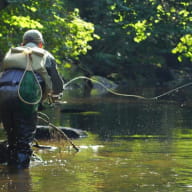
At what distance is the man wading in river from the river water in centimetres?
32

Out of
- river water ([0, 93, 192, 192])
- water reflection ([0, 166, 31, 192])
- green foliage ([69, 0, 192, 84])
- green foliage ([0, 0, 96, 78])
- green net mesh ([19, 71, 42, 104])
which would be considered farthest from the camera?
green foliage ([69, 0, 192, 84])

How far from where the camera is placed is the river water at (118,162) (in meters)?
7.19

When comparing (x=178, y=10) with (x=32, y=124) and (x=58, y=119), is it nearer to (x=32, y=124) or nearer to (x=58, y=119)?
(x=58, y=119)

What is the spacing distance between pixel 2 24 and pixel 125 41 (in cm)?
2744

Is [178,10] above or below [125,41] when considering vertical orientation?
below

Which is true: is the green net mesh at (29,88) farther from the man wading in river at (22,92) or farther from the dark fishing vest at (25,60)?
the dark fishing vest at (25,60)

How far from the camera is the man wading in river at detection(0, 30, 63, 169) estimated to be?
856 centimetres

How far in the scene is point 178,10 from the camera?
2177cm

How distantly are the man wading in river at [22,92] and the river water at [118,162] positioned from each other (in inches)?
12.5

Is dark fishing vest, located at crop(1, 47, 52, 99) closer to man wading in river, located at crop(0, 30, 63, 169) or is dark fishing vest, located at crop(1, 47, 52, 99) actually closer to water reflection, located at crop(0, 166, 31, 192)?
man wading in river, located at crop(0, 30, 63, 169)

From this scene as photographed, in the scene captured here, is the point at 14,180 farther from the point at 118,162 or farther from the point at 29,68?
the point at 118,162

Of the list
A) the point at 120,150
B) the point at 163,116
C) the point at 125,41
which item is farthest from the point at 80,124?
the point at 125,41

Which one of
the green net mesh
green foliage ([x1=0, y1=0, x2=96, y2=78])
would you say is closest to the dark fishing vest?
the green net mesh

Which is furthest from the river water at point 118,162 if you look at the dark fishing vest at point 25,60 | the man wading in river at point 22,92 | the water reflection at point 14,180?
the dark fishing vest at point 25,60
